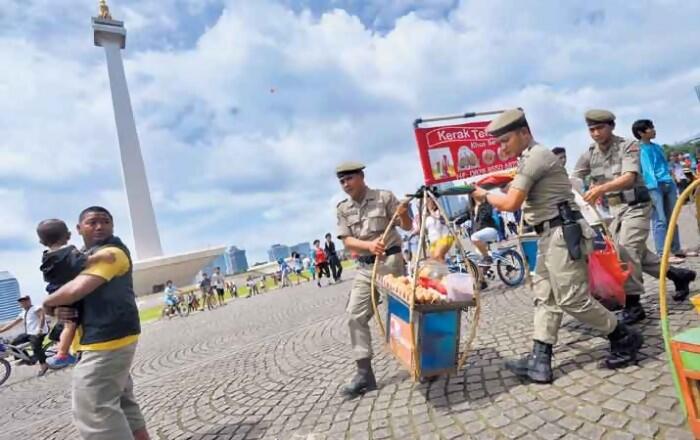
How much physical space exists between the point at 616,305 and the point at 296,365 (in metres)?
3.47

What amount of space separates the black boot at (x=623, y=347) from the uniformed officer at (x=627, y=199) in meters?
0.96

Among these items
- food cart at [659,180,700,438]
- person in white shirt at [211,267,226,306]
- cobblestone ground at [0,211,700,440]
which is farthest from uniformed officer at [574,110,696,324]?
person in white shirt at [211,267,226,306]

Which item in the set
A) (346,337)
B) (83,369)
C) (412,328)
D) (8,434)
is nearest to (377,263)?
(412,328)

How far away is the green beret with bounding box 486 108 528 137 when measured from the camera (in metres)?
2.98

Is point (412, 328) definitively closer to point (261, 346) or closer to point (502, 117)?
point (502, 117)

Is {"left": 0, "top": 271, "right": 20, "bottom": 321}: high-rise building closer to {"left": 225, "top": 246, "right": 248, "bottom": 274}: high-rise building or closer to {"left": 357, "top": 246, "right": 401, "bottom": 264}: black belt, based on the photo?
{"left": 357, "top": 246, "right": 401, "bottom": 264}: black belt

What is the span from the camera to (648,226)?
384 cm

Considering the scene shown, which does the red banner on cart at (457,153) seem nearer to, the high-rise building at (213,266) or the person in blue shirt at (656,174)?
the person in blue shirt at (656,174)

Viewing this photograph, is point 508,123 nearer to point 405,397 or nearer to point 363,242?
point 363,242

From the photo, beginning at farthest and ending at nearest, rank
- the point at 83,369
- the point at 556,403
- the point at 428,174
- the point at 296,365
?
1. the point at 428,174
2. the point at 296,365
3. the point at 556,403
4. the point at 83,369

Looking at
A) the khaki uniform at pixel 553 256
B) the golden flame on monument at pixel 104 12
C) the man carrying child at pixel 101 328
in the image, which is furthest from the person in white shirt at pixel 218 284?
the golden flame on monument at pixel 104 12

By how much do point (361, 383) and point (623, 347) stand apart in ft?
6.63

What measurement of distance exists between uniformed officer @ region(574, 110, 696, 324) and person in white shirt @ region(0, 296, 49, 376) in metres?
10.2

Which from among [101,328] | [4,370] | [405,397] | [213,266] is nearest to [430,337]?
[405,397]
